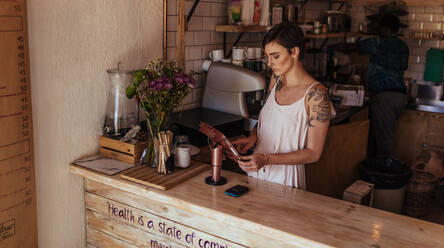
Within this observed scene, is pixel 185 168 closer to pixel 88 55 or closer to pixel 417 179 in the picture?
pixel 88 55

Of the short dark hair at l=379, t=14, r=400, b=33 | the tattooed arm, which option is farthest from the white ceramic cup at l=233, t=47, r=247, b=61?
the short dark hair at l=379, t=14, r=400, b=33

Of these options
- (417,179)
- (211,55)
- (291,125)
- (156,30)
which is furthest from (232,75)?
(417,179)

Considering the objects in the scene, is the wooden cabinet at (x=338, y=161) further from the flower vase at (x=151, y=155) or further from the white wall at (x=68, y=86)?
the white wall at (x=68, y=86)

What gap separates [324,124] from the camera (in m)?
2.24

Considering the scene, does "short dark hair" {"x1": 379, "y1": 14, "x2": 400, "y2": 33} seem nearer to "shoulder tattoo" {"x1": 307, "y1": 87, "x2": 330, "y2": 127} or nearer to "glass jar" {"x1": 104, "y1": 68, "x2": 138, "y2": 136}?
"shoulder tattoo" {"x1": 307, "y1": 87, "x2": 330, "y2": 127}

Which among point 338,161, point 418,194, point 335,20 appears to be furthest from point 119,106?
point 335,20

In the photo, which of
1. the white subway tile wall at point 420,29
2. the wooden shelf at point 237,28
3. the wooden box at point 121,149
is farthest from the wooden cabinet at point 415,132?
the wooden box at point 121,149

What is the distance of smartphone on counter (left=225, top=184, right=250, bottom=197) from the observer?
2.01 m

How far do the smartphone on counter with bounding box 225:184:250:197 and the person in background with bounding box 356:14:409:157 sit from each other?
3.60 m

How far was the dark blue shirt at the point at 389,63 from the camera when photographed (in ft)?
17.1

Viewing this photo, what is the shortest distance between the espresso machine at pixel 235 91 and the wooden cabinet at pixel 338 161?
632 mm

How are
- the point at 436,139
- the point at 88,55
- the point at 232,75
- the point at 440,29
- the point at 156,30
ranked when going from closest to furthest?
the point at 88,55 → the point at 156,30 → the point at 232,75 → the point at 436,139 → the point at 440,29

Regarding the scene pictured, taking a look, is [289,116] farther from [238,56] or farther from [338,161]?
[338,161]

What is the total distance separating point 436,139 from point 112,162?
4280mm
